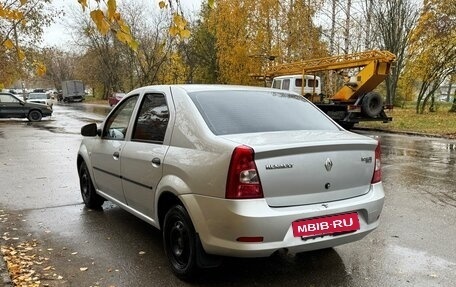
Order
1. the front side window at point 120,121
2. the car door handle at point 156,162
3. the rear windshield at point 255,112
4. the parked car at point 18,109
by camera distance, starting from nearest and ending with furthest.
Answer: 1. the rear windshield at point 255,112
2. the car door handle at point 156,162
3. the front side window at point 120,121
4. the parked car at point 18,109

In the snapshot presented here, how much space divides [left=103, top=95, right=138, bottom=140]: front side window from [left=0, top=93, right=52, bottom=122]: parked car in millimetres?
20351

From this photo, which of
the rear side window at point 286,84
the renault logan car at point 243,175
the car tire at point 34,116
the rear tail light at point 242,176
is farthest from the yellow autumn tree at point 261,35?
the rear tail light at point 242,176

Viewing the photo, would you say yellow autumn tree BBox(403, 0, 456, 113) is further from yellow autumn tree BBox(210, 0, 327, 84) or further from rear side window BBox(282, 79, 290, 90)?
rear side window BBox(282, 79, 290, 90)

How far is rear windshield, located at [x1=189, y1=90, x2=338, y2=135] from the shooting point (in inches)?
146

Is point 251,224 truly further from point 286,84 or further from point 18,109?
point 18,109

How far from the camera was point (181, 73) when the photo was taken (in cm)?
Answer: 4212

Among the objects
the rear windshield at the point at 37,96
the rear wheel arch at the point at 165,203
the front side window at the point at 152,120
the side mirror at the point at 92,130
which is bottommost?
the rear wheel arch at the point at 165,203

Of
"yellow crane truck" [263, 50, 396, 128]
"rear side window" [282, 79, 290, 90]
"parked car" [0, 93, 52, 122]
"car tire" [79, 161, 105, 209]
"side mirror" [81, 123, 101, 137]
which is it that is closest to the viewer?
"side mirror" [81, 123, 101, 137]

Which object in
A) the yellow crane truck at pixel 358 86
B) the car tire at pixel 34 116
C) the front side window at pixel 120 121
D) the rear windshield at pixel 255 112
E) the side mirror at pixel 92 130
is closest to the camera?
the rear windshield at pixel 255 112

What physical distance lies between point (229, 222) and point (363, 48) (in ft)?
105

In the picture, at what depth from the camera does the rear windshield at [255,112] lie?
3717 millimetres

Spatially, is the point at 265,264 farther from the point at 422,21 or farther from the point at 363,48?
the point at 363,48

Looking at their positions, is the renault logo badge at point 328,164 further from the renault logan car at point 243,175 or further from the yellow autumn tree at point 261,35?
the yellow autumn tree at point 261,35

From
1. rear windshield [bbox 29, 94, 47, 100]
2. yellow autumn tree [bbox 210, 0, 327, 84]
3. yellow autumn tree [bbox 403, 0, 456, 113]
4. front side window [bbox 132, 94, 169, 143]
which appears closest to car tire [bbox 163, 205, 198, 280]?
front side window [bbox 132, 94, 169, 143]
